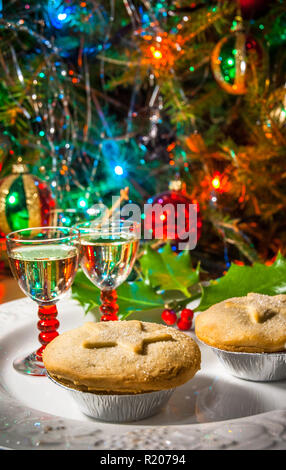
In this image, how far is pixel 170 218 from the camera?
154 centimetres

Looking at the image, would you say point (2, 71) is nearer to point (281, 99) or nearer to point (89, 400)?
point (281, 99)

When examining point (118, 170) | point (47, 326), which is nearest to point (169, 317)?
point (47, 326)

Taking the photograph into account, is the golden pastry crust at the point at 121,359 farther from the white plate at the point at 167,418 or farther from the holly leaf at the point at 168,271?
the holly leaf at the point at 168,271

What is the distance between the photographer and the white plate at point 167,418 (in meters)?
0.57

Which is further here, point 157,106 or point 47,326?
point 157,106

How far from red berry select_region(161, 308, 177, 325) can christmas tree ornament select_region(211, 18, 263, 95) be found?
73cm

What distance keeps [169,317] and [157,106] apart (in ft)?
3.21

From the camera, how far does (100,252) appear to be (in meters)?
0.93

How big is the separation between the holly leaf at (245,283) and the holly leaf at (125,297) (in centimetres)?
10

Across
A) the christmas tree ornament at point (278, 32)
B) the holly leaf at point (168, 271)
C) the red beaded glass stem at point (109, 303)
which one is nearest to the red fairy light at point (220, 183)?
the christmas tree ornament at point (278, 32)

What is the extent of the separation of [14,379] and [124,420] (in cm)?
23

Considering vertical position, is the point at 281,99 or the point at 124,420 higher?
the point at 281,99

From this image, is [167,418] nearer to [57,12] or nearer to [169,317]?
[169,317]
